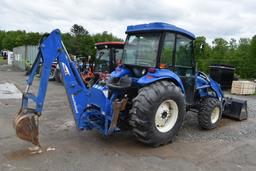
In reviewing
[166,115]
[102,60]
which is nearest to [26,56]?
[102,60]

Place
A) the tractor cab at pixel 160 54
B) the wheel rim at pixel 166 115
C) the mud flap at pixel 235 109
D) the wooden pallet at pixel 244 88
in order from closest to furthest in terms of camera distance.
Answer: the wheel rim at pixel 166 115 → the tractor cab at pixel 160 54 → the mud flap at pixel 235 109 → the wooden pallet at pixel 244 88

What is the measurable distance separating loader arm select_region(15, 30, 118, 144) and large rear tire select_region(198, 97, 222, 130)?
2.36m

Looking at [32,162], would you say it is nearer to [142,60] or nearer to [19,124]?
[19,124]

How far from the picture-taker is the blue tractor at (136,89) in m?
4.52

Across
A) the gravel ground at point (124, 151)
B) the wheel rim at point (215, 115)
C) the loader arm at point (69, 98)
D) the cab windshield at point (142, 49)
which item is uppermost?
the cab windshield at point (142, 49)

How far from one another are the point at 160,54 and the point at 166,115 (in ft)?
3.65

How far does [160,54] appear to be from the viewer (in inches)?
196

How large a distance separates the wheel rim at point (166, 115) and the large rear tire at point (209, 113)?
1.24 m

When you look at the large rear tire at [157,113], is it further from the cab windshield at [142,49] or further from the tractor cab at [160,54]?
the cab windshield at [142,49]

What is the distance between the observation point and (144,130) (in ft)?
15.1

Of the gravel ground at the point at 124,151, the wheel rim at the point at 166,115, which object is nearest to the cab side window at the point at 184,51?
the wheel rim at the point at 166,115

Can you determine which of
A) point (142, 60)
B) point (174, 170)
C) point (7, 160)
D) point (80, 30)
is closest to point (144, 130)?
point (174, 170)

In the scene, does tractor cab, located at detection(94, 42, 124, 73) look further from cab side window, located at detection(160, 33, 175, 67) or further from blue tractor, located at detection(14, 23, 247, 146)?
cab side window, located at detection(160, 33, 175, 67)

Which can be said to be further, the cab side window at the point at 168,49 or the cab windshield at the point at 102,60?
the cab windshield at the point at 102,60
